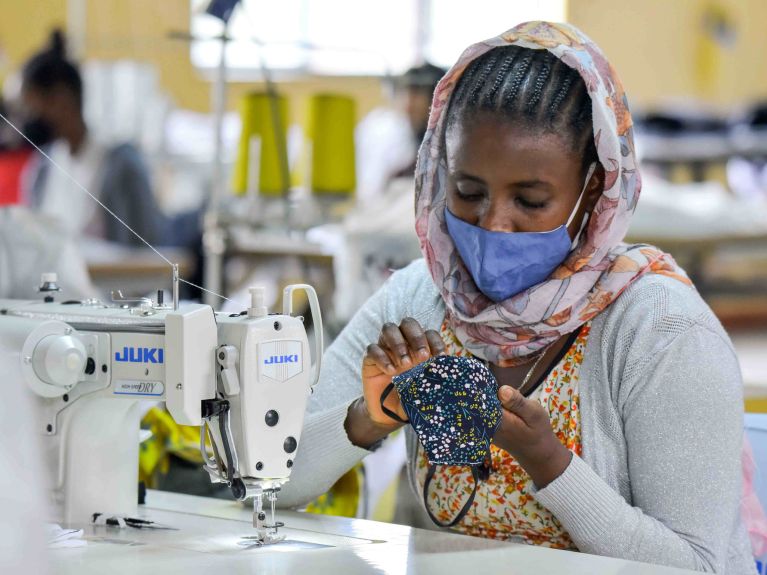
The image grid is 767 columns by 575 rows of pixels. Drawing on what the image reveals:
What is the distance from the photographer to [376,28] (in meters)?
10.2

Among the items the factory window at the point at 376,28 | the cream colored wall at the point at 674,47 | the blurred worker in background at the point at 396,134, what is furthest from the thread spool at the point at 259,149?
the cream colored wall at the point at 674,47

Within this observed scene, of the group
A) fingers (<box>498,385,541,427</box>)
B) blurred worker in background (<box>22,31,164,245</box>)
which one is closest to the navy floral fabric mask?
fingers (<box>498,385,541,427</box>)

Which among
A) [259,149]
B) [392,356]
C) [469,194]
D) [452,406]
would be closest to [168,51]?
[259,149]

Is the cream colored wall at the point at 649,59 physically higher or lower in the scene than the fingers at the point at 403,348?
higher

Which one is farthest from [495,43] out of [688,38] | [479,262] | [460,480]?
[688,38]

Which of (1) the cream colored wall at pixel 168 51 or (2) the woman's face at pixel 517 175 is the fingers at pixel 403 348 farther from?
(1) the cream colored wall at pixel 168 51

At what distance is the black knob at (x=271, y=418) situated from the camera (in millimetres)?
1454

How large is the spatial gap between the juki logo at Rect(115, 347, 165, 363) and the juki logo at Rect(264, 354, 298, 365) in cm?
13

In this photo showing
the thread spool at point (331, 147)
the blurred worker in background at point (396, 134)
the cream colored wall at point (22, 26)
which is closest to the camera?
the thread spool at point (331, 147)

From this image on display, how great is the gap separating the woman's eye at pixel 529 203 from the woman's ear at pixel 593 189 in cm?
9

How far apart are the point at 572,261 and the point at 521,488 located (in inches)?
12.4

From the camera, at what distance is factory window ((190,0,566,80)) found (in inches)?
384

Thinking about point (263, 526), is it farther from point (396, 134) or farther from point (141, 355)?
point (396, 134)

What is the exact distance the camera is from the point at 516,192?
1.63 metres
